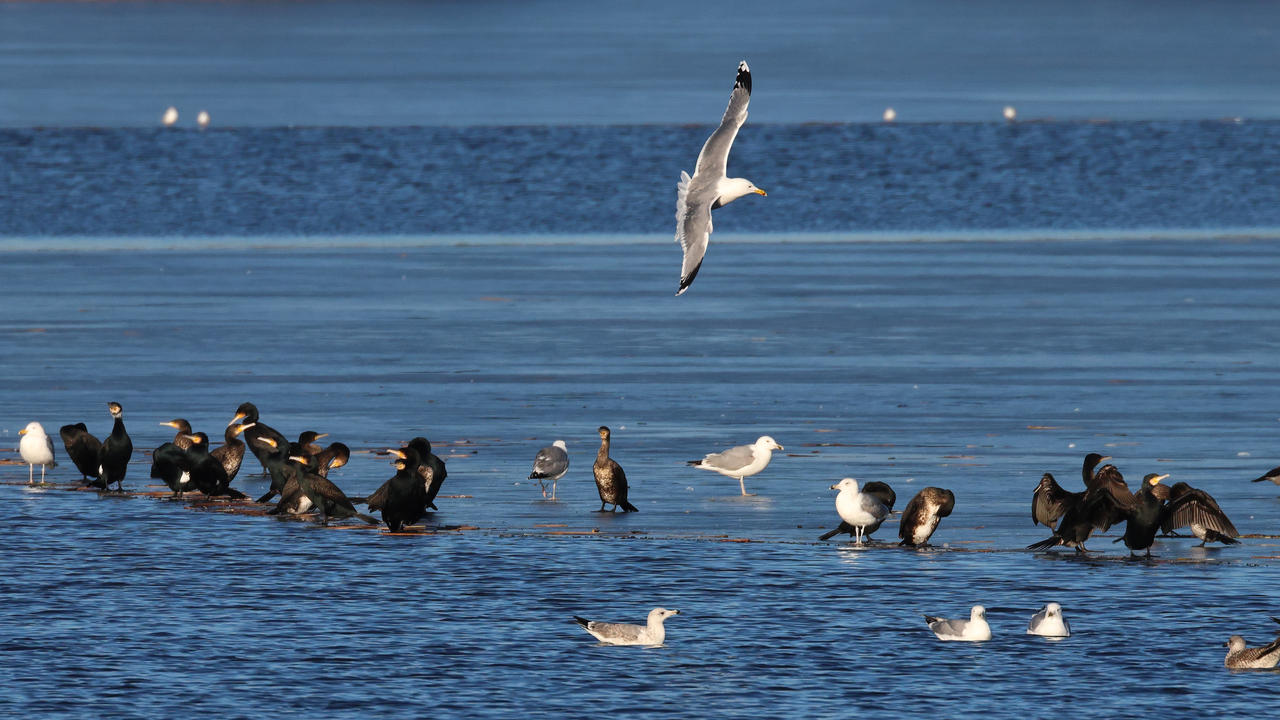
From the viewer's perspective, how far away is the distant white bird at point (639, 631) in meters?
13.4

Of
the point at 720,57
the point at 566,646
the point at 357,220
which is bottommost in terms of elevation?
the point at 566,646

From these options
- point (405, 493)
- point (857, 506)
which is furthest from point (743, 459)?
point (405, 493)

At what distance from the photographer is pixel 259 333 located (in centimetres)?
2917

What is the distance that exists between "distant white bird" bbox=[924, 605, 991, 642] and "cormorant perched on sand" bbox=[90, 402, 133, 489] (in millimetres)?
7910

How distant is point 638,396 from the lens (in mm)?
23484

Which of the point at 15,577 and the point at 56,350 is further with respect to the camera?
the point at 56,350

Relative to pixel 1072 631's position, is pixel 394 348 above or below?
above

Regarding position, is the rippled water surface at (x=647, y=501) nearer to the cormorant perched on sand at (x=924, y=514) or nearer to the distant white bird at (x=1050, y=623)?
the distant white bird at (x=1050, y=623)

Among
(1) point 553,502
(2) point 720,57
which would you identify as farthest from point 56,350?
(2) point 720,57

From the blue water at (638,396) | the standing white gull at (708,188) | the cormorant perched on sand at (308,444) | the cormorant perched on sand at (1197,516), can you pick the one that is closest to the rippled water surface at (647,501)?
the blue water at (638,396)

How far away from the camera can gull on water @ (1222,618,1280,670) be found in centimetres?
1259

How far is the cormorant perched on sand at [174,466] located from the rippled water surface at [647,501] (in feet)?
0.90

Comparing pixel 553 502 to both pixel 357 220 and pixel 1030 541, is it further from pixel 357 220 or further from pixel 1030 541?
pixel 357 220

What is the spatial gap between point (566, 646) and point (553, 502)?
178 inches
